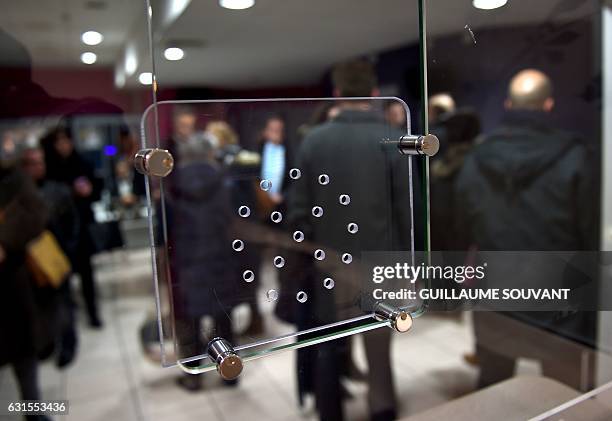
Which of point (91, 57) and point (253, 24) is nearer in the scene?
point (91, 57)

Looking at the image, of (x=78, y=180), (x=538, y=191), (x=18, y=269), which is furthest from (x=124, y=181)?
(x=538, y=191)

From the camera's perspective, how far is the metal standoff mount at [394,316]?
0.60 metres

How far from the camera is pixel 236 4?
95 centimetres

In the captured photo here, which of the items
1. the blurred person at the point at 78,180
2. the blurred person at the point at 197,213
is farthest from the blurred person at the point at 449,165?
the blurred person at the point at 78,180

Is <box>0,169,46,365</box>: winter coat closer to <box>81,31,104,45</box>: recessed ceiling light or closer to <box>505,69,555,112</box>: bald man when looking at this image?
<box>81,31,104,45</box>: recessed ceiling light

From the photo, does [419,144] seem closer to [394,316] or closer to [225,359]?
[394,316]

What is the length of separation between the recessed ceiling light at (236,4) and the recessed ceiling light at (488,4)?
1.44 feet

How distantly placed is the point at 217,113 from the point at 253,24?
46 centimetres

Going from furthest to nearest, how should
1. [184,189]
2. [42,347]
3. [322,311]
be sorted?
[184,189] < [42,347] < [322,311]

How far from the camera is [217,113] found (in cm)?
63

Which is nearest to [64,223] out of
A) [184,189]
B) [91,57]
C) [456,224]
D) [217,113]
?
[184,189]

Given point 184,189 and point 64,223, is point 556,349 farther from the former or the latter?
point 64,223

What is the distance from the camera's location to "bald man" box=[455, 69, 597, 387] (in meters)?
1.23

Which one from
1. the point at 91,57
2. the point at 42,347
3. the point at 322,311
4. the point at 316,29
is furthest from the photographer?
the point at 42,347
